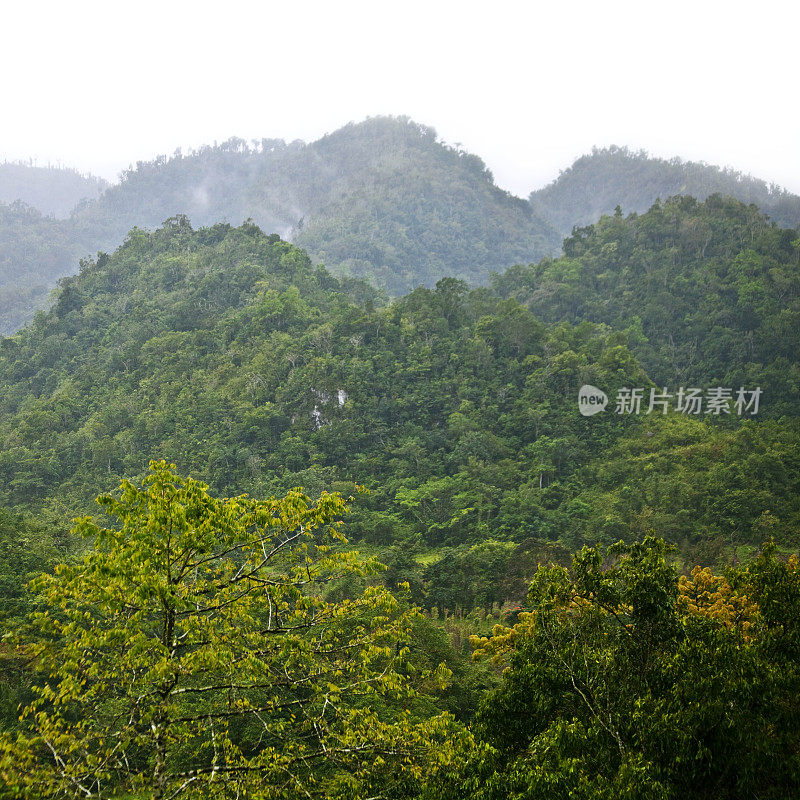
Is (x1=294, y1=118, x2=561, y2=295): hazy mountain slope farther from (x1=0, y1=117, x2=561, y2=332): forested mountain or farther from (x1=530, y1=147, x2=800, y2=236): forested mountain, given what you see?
(x1=530, y1=147, x2=800, y2=236): forested mountain

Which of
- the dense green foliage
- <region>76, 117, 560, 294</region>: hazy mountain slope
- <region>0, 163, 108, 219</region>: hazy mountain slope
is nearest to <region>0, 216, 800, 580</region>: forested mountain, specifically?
the dense green foliage

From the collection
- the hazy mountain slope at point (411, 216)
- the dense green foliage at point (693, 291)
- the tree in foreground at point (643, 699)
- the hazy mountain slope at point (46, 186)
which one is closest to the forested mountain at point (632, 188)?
the hazy mountain slope at point (411, 216)

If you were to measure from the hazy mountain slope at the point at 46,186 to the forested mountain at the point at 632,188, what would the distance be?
93101mm

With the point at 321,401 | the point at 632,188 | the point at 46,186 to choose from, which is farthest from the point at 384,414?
the point at 46,186

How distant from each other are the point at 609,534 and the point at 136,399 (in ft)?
84.2

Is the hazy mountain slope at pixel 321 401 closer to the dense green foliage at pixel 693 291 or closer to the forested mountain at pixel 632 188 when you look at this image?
the dense green foliage at pixel 693 291

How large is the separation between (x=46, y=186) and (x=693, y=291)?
463ft

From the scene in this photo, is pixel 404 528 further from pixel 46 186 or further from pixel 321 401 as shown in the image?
pixel 46 186

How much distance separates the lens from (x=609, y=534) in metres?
23.4

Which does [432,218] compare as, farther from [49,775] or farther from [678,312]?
[49,775]

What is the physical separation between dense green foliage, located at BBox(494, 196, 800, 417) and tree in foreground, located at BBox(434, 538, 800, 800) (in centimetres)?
2912

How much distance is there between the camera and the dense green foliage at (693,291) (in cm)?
3506

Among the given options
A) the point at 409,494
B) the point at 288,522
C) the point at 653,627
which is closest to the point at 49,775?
the point at 288,522

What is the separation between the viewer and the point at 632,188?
94.1m
